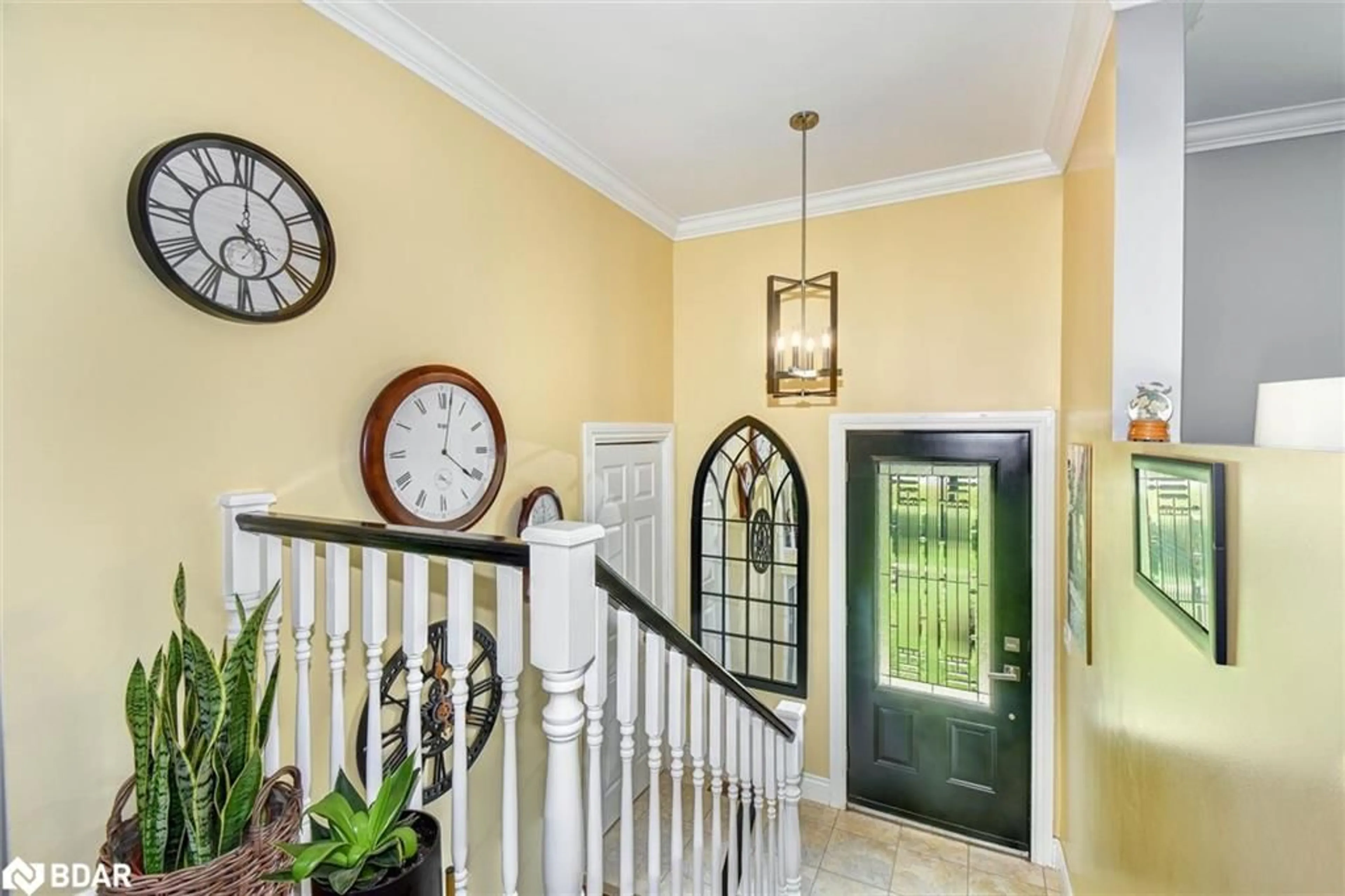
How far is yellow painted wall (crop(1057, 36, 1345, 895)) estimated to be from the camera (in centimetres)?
72

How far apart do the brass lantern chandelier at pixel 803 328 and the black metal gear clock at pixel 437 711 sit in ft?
5.12

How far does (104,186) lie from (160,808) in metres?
1.26

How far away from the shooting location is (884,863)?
108 inches

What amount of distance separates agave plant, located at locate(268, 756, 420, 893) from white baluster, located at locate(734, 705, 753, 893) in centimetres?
118

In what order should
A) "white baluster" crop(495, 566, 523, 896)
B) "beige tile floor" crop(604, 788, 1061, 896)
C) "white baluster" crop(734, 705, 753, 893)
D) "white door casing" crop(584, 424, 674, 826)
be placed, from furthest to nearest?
"white door casing" crop(584, 424, 674, 826) < "beige tile floor" crop(604, 788, 1061, 896) < "white baluster" crop(734, 705, 753, 893) < "white baluster" crop(495, 566, 523, 896)

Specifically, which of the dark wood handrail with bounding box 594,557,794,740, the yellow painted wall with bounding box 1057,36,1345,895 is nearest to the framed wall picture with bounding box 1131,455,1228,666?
the yellow painted wall with bounding box 1057,36,1345,895

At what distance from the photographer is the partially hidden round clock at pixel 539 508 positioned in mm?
2352

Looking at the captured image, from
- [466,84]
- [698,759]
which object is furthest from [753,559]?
[466,84]

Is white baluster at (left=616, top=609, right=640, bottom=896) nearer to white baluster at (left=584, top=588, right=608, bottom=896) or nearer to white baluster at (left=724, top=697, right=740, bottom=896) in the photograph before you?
white baluster at (left=584, top=588, right=608, bottom=896)

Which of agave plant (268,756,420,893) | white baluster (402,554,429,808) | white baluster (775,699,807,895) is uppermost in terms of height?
white baluster (402,554,429,808)

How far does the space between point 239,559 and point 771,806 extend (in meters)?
1.97

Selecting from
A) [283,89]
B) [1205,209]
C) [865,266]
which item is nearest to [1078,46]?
[1205,209]

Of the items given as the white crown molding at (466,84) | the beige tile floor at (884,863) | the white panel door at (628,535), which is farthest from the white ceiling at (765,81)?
the beige tile floor at (884,863)

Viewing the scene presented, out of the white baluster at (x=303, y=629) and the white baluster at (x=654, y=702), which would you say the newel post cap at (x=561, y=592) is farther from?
the white baluster at (x=303, y=629)
